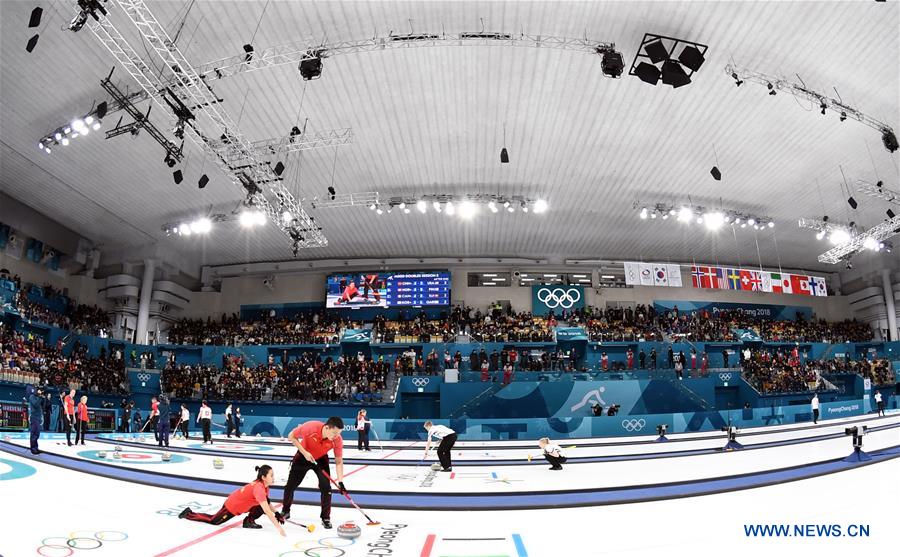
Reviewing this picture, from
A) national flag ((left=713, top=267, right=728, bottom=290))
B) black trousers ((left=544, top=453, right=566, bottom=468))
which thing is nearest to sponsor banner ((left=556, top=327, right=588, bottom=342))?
national flag ((left=713, top=267, right=728, bottom=290))

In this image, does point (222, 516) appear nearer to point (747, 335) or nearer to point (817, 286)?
point (817, 286)

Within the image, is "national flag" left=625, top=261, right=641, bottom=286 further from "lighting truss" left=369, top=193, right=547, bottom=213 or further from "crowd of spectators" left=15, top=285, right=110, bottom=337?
"crowd of spectators" left=15, top=285, right=110, bottom=337

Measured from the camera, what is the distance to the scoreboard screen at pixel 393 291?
3369 centimetres

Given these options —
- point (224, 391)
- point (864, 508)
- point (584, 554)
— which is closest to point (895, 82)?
point (864, 508)

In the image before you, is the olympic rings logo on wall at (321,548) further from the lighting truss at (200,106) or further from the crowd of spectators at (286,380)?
the crowd of spectators at (286,380)

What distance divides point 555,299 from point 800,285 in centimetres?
1414

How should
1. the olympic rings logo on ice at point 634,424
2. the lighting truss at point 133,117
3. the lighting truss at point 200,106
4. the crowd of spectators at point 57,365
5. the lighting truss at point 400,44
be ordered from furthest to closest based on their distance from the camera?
the crowd of spectators at point 57,365 < the olympic rings logo on ice at point 634,424 < the lighting truss at point 133,117 < the lighting truss at point 400,44 < the lighting truss at point 200,106

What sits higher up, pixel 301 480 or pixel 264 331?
pixel 264 331


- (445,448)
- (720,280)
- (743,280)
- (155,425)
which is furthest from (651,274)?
(155,425)

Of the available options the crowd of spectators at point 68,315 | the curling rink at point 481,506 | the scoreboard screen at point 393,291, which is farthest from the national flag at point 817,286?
the crowd of spectators at point 68,315

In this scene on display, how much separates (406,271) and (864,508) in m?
29.8

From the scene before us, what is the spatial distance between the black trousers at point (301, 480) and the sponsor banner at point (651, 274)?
23.9m

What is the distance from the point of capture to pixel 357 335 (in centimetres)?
3195

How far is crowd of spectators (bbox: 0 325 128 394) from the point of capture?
22.6 metres
